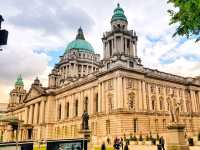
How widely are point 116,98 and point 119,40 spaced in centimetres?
1654

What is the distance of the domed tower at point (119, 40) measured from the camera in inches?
2438

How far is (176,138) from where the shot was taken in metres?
26.2

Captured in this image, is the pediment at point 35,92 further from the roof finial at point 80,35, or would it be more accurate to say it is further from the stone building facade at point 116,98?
the roof finial at point 80,35

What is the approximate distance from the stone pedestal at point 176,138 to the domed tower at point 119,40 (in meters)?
33.5

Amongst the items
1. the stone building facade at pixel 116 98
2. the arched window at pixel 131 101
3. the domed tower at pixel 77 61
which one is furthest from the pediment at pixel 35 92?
the arched window at pixel 131 101

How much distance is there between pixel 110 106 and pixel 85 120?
77.8 ft

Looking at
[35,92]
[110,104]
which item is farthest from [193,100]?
[35,92]

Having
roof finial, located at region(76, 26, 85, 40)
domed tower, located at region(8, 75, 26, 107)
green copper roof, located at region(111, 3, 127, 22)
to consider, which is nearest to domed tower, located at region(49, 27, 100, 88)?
roof finial, located at region(76, 26, 85, 40)

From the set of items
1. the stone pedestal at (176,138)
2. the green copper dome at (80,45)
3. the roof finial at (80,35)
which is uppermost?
the roof finial at (80,35)

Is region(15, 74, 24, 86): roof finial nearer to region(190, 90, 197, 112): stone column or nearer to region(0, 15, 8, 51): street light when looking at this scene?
region(190, 90, 197, 112): stone column

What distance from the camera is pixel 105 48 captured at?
2611 inches

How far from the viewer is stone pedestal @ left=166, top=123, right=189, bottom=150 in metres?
25.9

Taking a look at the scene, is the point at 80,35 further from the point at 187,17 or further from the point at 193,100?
the point at 187,17

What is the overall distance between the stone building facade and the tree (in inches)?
1075
